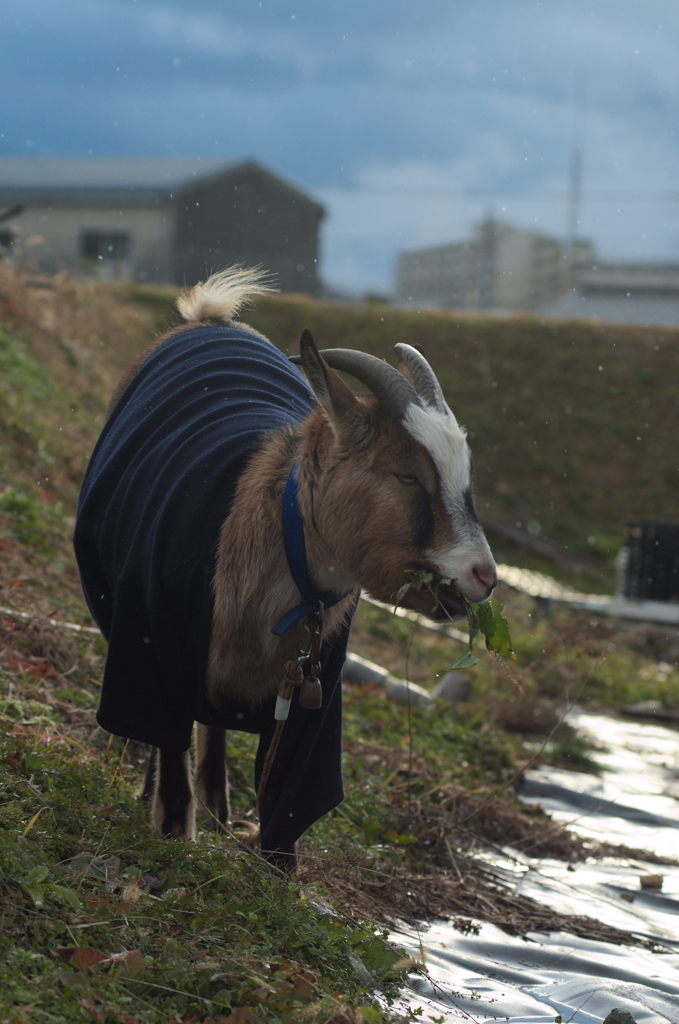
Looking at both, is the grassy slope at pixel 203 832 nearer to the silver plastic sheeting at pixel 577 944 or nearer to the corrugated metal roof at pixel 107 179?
the silver plastic sheeting at pixel 577 944

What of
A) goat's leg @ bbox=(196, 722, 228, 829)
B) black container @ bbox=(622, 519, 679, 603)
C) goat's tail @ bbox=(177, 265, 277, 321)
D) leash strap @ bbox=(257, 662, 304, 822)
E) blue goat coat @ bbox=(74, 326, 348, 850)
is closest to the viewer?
leash strap @ bbox=(257, 662, 304, 822)

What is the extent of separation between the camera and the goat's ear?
314 cm

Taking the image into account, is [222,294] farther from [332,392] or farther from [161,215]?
[161,215]

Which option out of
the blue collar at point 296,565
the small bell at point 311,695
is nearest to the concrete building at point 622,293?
the blue collar at point 296,565

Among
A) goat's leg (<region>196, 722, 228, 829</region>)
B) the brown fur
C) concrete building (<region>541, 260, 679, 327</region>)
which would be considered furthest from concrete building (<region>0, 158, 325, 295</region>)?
the brown fur

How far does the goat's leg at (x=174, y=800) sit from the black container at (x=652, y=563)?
30.4 feet

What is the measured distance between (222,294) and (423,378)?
1.84 m

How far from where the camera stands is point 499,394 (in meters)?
20.2

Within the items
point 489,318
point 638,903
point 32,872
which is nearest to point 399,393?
point 32,872

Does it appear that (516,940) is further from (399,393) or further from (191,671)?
(399,393)

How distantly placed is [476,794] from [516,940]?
129 centimetres

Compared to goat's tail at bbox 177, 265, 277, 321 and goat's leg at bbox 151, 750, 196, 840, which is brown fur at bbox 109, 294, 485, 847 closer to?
goat's leg at bbox 151, 750, 196, 840

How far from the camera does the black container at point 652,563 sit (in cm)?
1193

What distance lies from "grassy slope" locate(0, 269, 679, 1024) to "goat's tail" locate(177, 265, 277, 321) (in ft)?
5.71
